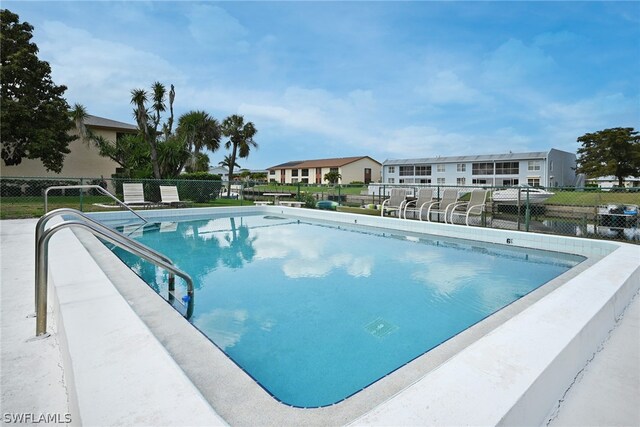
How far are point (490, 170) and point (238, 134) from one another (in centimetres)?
2797

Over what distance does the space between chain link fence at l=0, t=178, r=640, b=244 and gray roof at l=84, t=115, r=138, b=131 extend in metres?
4.04

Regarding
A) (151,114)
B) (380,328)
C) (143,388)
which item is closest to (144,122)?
(151,114)

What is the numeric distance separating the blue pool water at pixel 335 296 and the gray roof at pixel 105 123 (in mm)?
17228

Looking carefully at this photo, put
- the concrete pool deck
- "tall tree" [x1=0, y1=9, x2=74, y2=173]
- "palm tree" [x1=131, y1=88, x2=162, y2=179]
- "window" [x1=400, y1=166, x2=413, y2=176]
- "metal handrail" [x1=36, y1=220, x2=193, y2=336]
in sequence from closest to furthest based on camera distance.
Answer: the concrete pool deck
"metal handrail" [x1=36, y1=220, x2=193, y2=336]
"tall tree" [x1=0, y1=9, x2=74, y2=173]
"palm tree" [x1=131, y1=88, x2=162, y2=179]
"window" [x1=400, y1=166, x2=413, y2=176]

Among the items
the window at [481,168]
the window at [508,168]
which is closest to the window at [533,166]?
the window at [508,168]

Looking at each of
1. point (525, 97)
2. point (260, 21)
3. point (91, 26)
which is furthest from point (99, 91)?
point (525, 97)

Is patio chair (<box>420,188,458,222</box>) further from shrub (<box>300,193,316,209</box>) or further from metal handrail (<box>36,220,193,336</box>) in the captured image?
metal handrail (<box>36,220,193,336</box>)

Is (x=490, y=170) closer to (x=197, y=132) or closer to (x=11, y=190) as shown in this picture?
(x=197, y=132)

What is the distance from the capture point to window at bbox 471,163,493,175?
38.7 m

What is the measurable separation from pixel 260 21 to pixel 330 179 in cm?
3848

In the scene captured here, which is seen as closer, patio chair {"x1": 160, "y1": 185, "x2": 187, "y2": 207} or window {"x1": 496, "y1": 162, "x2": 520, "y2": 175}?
patio chair {"x1": 160, "y1": 185, "x2": 187, "y2": 207}

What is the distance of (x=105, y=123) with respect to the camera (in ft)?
72.7

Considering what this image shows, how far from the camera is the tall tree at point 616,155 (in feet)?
119

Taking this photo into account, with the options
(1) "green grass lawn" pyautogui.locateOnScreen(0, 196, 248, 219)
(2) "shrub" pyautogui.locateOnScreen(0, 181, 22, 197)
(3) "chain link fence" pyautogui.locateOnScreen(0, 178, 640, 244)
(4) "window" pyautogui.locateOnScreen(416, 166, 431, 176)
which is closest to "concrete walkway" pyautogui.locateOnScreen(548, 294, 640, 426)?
(3) "chain link fence" pyautogui.locateOnScreen(0, 178, 640, 244)
